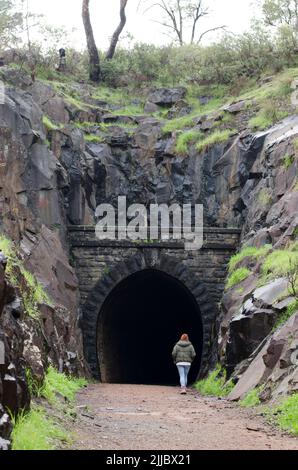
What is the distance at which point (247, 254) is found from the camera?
1820 cm

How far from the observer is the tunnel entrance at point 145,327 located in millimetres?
21109

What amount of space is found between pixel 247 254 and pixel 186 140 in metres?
7.44

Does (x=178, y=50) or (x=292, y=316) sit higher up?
(x=178, y=50)

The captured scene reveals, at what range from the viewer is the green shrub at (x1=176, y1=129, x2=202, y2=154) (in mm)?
24094

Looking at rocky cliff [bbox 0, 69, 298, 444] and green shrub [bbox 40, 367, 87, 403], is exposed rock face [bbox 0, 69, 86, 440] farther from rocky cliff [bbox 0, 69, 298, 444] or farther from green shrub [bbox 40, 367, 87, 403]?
green shrub [bbox 40, 367, 87, 403]

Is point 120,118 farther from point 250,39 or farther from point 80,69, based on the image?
point 250,39

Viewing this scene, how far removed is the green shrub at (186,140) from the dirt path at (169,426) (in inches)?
496

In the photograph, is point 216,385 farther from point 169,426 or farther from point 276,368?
point 169,426

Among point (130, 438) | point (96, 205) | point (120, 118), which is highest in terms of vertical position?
point (120, 118)

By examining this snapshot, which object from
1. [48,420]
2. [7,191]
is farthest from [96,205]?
[48,420]

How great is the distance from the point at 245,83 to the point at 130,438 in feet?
73.5

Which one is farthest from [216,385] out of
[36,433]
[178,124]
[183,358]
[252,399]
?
[178,124]
